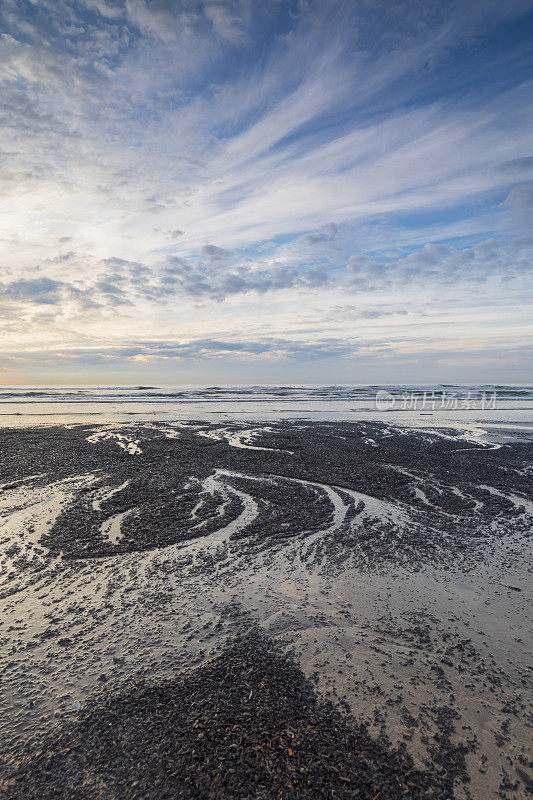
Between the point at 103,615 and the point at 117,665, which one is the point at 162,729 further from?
the point at 103,615

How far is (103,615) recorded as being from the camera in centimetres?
658

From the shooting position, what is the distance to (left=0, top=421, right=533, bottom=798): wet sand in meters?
4.55

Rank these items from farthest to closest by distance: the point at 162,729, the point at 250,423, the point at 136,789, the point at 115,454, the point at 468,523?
the point at 250,423 < the point at 115,454 < the point at 468,523 < the point at 162,729 < the point at 136,789

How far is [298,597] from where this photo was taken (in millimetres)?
7227

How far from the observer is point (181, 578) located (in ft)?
25.9

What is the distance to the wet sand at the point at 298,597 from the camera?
455 centimetres

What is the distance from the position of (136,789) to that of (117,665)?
1845mm

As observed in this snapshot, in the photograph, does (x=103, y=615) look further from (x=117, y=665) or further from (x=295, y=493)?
(x=295, y=493)

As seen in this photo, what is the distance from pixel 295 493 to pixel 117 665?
9.00m

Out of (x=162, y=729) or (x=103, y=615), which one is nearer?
A: (x=162, y=729)

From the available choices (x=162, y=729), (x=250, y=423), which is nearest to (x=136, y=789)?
(x=162, y=729)

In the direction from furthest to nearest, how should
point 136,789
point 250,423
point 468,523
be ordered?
1. point 250,423
2. point 468,523
3. point 136,789

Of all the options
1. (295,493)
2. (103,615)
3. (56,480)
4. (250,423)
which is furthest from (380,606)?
(250,423)

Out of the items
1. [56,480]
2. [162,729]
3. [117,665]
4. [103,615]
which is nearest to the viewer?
[162,729]
